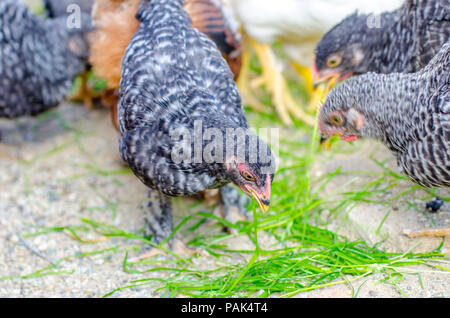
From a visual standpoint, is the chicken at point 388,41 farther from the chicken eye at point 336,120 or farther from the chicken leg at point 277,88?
the chicken leg at point 277,88

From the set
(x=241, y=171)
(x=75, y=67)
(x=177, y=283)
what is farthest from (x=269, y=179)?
(x=75, y=67)

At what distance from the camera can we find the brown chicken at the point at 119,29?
304 cm

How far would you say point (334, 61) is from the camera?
3342 millimetres

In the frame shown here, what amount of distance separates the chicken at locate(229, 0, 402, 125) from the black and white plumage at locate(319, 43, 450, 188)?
118cm

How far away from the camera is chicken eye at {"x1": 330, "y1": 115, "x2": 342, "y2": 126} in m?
2.71

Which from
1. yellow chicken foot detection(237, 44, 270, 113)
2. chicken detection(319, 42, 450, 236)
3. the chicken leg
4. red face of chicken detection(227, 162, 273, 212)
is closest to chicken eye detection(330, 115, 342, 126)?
chicken detection(319, 42, 450, 236)

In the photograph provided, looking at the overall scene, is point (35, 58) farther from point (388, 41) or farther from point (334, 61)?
point (388, 41)

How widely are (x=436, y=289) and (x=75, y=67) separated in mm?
3106

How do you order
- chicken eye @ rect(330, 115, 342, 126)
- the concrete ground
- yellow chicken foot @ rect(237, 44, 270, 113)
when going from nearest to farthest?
the concrete ground
chicken eye @ rect(330, 115, 342, 126)
yellow chicken foot @ rect(237, 44, 270, 113)

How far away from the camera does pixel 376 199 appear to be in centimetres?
301

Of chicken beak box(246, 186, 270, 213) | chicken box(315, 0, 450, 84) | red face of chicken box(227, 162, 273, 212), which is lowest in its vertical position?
chicken beak box(246, 186, 270, 213)

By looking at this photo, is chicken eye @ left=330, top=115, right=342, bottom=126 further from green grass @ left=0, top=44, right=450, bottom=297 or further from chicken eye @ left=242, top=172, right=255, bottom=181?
chicken eye @ left=242, top=172, right=255, bottom=181

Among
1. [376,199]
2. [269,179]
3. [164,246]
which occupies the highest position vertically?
[269,179]
